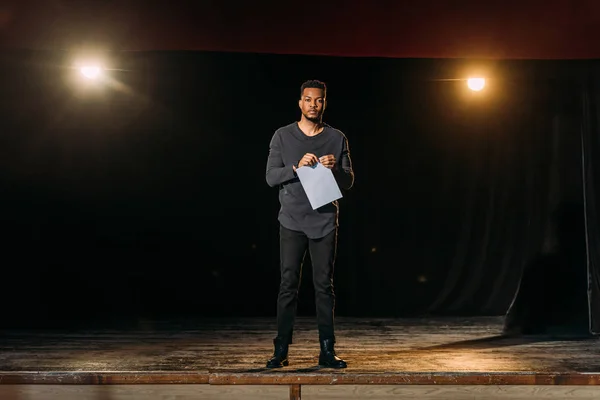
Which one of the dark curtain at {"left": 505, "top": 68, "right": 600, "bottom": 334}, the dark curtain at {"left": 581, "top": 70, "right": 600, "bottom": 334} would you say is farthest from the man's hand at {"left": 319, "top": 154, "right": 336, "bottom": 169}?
the dark curtain at {"left": 581, "top": 70, "right": 600, "bottom": 334}

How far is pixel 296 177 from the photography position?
285 cm

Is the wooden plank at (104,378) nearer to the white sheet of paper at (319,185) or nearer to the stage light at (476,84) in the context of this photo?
the white sheet of paper at (319,185)

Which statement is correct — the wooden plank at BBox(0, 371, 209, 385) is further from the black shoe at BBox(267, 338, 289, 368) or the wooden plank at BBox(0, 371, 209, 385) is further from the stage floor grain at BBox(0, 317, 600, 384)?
the black shoe at BBox(267, 338, 289, 368)

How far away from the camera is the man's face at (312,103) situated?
9.20ft

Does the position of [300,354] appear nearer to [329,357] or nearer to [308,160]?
[329,357]

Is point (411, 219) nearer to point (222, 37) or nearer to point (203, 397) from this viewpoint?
point (222, 37)

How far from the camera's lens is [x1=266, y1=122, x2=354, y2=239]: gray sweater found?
2834mm

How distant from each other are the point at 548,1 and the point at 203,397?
9.40ft

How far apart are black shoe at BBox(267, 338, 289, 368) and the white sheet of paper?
0.68 meters

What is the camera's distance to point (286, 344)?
9.65ft

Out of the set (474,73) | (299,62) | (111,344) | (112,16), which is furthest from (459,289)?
(112,16)

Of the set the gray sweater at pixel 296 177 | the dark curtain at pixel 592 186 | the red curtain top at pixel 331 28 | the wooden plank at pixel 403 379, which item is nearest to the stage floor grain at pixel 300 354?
the wooden plank at pixel 403 379

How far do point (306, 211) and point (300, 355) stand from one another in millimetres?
891

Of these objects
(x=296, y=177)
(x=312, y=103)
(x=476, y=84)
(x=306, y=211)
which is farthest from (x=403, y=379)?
(x=476, y=84)
